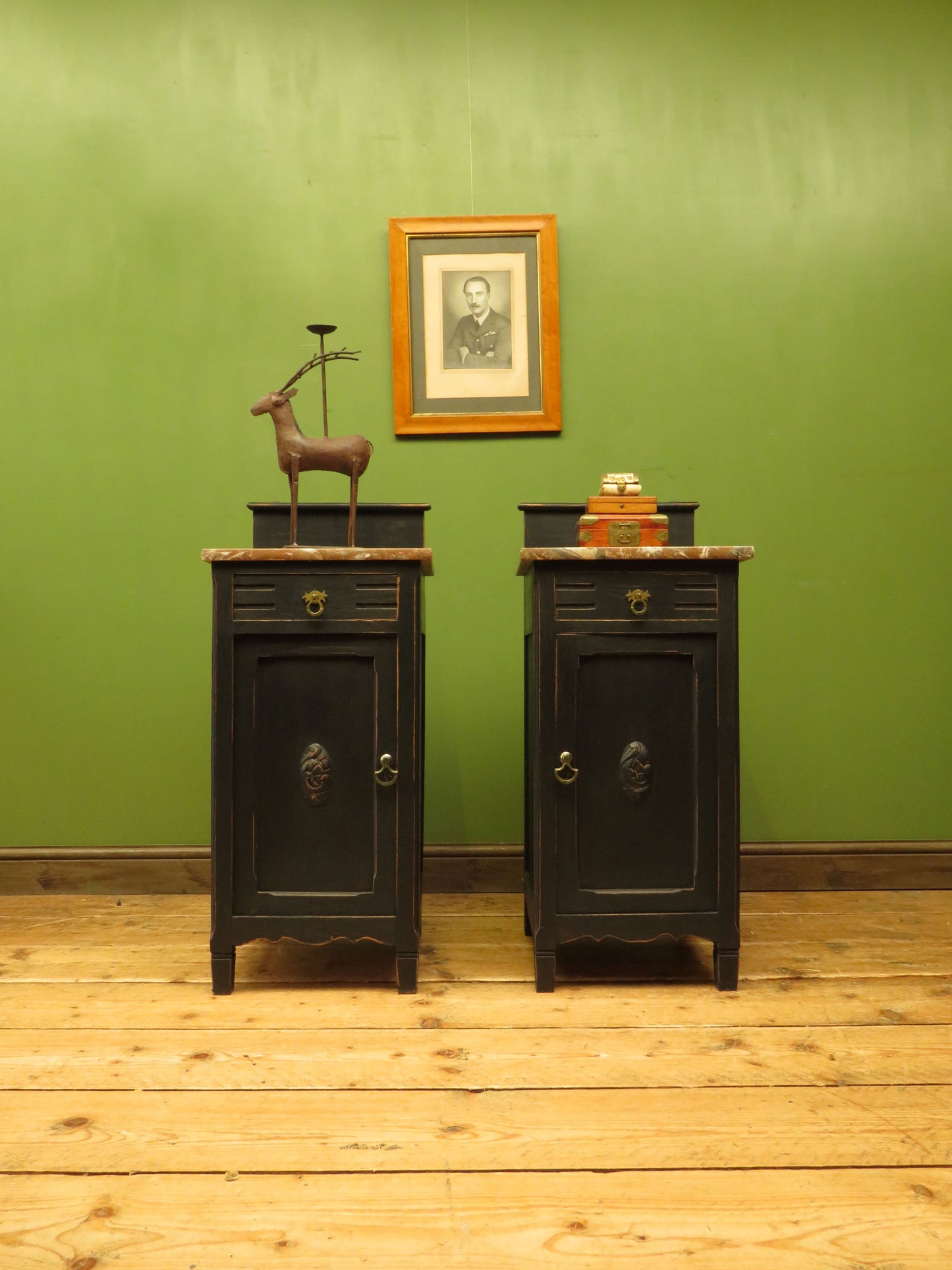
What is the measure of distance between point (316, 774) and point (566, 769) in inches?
22.1

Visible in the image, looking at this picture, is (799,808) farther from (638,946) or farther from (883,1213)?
(883,1213)

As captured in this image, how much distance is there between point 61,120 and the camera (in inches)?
110

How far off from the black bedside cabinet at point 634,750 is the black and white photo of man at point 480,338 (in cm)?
100

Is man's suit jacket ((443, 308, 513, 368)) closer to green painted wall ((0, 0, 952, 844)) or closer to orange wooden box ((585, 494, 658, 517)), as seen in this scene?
green painted wall ((0, 0, 952, 844))

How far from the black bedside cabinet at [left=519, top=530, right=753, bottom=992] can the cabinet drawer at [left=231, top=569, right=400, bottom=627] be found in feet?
1.17

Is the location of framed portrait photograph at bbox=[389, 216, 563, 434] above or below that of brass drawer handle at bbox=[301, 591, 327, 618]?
above

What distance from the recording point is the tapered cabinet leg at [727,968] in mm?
2041

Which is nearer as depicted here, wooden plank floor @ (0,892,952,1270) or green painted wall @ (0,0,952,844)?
wooden plank floor @ (0,892,952,1270)

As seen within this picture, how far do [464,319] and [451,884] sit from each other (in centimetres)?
173

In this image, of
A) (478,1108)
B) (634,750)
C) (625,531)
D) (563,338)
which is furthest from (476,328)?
(478,1108)

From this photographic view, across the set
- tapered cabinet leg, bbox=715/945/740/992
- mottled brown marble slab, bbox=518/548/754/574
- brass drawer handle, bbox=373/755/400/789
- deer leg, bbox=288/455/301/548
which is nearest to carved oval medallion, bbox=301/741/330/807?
brass drawer handle, bbox=373/755/400/789

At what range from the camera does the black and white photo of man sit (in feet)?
9.23

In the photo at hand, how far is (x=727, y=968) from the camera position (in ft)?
6.70

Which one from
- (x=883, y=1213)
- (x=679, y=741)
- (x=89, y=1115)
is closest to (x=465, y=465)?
(x=679, y=741)
